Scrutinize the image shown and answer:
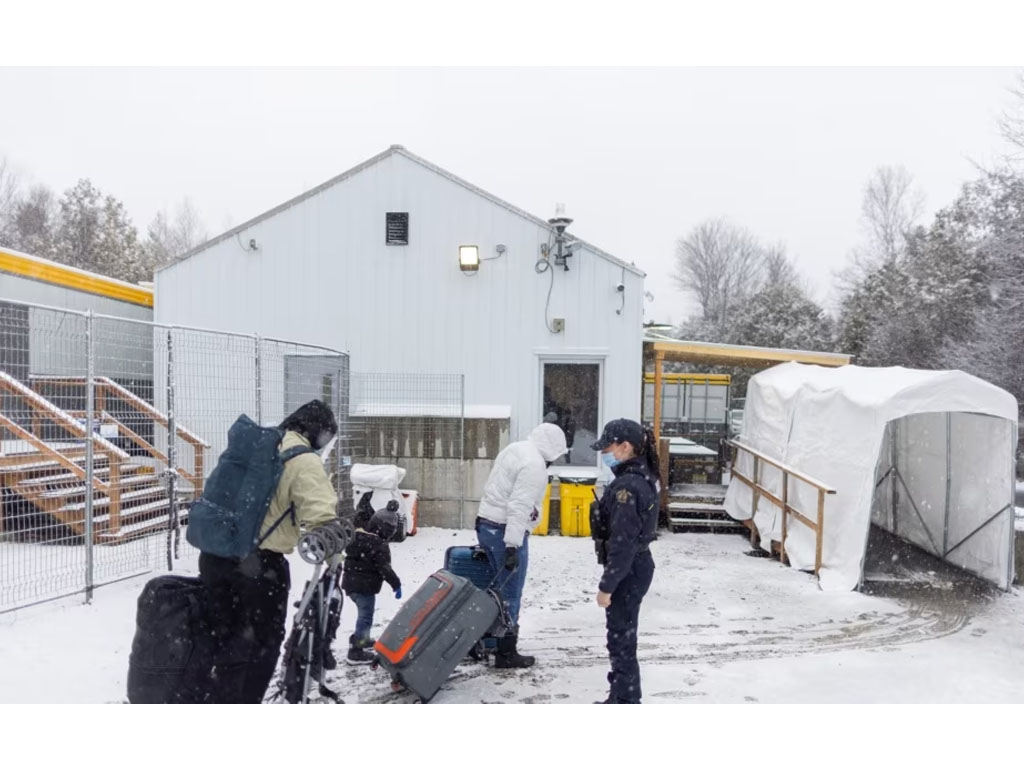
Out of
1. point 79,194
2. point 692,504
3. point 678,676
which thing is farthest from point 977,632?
point 79,194

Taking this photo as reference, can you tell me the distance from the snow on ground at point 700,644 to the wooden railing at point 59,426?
1586 mm

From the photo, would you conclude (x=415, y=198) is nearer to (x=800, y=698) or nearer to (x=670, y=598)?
(x=670, y=598)

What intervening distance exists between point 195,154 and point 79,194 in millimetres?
6461

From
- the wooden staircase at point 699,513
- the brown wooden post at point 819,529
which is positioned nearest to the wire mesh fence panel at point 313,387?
the wooden staircase at point 699,513

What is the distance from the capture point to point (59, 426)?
7363mm

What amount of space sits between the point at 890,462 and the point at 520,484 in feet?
25.1

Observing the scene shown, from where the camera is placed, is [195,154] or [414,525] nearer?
[414,525]

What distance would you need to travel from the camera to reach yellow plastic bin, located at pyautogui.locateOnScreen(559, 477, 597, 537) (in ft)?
30.0

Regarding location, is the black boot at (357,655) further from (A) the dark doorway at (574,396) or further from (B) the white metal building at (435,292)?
(A) the dark doorway at (574,396)

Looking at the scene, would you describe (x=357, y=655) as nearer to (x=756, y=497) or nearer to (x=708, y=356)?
(x=756, y=497)

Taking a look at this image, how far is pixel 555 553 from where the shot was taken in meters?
8.27

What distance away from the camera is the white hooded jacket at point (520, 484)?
464cm

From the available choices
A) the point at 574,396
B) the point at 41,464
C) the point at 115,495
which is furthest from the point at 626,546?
the point at 574,396

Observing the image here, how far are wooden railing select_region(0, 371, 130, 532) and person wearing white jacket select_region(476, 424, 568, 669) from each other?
4153 millimetres
